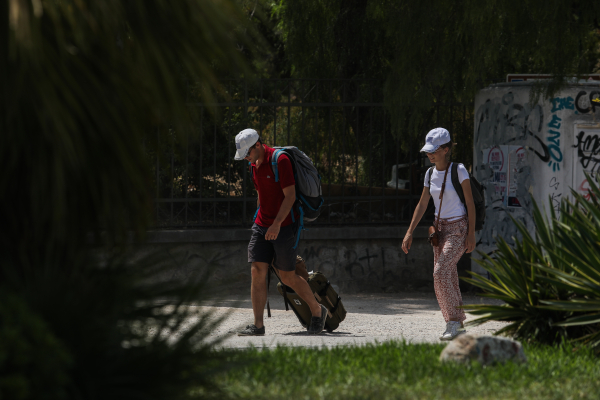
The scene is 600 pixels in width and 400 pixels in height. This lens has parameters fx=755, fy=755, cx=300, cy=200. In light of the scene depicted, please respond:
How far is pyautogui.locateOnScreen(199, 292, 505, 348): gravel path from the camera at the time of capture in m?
6.13

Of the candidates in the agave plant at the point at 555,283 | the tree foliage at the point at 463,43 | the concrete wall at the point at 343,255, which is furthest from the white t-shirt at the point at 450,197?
the concrete wall at the point at 343,255

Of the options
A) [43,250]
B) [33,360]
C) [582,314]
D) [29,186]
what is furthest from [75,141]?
[582,314]

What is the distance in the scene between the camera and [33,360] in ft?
9.19

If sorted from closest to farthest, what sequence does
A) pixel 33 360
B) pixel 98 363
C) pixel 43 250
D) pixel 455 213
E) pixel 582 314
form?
pixel 33 360 < pixel 98 363 < pixel 43 250 < pixel 582 314 < pixel 455 213

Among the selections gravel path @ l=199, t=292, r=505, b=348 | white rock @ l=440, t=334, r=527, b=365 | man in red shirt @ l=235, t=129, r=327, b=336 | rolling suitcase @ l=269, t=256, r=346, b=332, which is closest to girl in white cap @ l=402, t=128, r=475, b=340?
gravel path @ l=199, t=292, r=505, b=348

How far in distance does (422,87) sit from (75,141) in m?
7.19

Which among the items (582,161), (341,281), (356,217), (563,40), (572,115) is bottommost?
(341,281)

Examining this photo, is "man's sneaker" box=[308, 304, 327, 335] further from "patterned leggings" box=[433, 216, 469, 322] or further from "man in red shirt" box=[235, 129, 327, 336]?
"patterned leggings" box=[433, 216, 469, 322]

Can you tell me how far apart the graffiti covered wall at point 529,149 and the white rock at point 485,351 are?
4.61m

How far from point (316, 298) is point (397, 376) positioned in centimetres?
258

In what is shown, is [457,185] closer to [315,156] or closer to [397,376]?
[397,376]

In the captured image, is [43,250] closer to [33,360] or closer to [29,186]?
[29,186]

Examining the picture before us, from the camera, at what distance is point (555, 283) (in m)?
5.09

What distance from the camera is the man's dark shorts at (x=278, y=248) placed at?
249 inches
